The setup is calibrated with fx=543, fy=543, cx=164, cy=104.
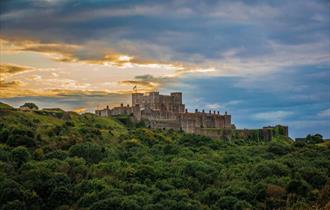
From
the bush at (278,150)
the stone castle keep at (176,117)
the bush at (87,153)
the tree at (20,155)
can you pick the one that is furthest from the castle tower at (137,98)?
the tree at (20,155)

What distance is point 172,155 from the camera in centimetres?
6450

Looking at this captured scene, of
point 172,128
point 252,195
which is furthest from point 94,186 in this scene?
point 172,128

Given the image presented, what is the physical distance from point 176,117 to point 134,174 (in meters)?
54.1

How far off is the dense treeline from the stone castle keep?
86.5 ft

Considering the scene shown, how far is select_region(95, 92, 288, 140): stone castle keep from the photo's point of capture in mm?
99125

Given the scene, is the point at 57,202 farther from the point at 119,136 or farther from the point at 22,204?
the point at 119,136

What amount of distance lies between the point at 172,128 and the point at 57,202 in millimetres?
60063

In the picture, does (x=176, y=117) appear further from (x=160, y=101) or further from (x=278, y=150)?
(x=278, y=150)

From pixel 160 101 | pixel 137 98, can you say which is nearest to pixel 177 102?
pixel 160 101

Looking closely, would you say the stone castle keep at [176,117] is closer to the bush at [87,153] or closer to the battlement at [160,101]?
the battlement at [160,101]

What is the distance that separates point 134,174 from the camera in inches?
1956

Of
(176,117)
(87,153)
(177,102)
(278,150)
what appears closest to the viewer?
(87,153)

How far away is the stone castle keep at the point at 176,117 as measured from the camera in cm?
9912

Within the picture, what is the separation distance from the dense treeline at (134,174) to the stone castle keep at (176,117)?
86.5 feet
